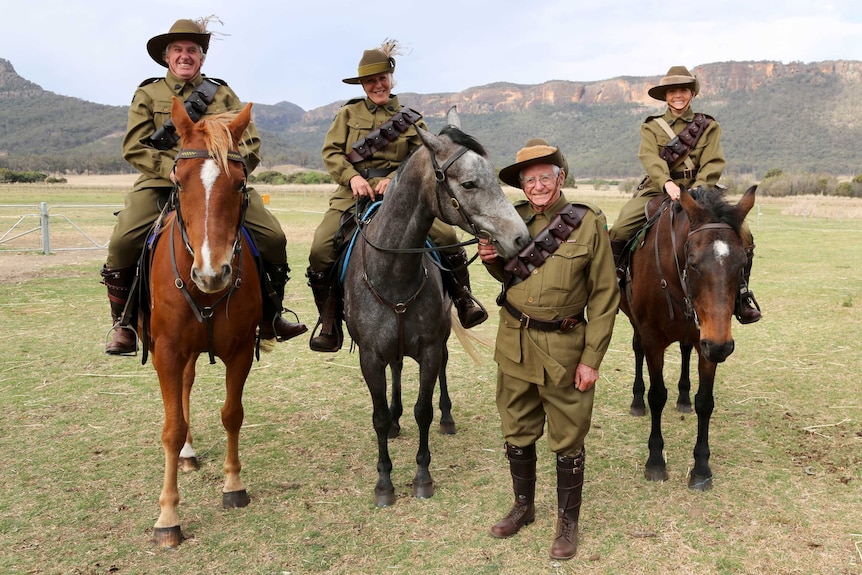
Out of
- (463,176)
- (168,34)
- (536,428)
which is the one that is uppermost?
(168,34)

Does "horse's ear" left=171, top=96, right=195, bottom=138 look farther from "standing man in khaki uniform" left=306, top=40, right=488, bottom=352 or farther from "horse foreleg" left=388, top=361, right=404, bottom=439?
"horse foreleg" left=388, top=361, right=404, bottom=439

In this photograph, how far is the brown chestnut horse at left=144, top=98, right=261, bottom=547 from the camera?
3432 millimetres

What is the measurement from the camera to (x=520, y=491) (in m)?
4.00

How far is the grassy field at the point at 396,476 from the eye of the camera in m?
3.72

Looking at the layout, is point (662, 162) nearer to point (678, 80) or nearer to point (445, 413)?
point (678, 80)

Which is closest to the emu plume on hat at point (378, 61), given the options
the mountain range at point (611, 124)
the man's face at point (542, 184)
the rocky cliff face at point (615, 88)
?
the man's face at point (542, 184)

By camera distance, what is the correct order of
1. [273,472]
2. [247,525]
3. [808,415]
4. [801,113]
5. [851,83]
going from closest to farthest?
[247,525], [273,472], [808,415], [801,113], [851,83]

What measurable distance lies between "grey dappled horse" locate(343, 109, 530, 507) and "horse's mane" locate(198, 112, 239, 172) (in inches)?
45.5

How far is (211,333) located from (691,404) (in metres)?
4.84

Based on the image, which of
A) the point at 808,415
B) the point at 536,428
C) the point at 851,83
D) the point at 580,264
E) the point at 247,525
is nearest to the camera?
the point at 580,264

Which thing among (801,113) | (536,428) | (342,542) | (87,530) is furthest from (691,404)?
(801,113)

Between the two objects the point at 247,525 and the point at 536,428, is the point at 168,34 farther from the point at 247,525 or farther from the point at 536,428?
the point at 536,428

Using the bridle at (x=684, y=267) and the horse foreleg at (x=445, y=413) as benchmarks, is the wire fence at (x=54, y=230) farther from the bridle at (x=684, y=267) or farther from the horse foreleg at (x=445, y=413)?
the bridle at (x=684, y=267)

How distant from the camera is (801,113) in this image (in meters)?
94.4
